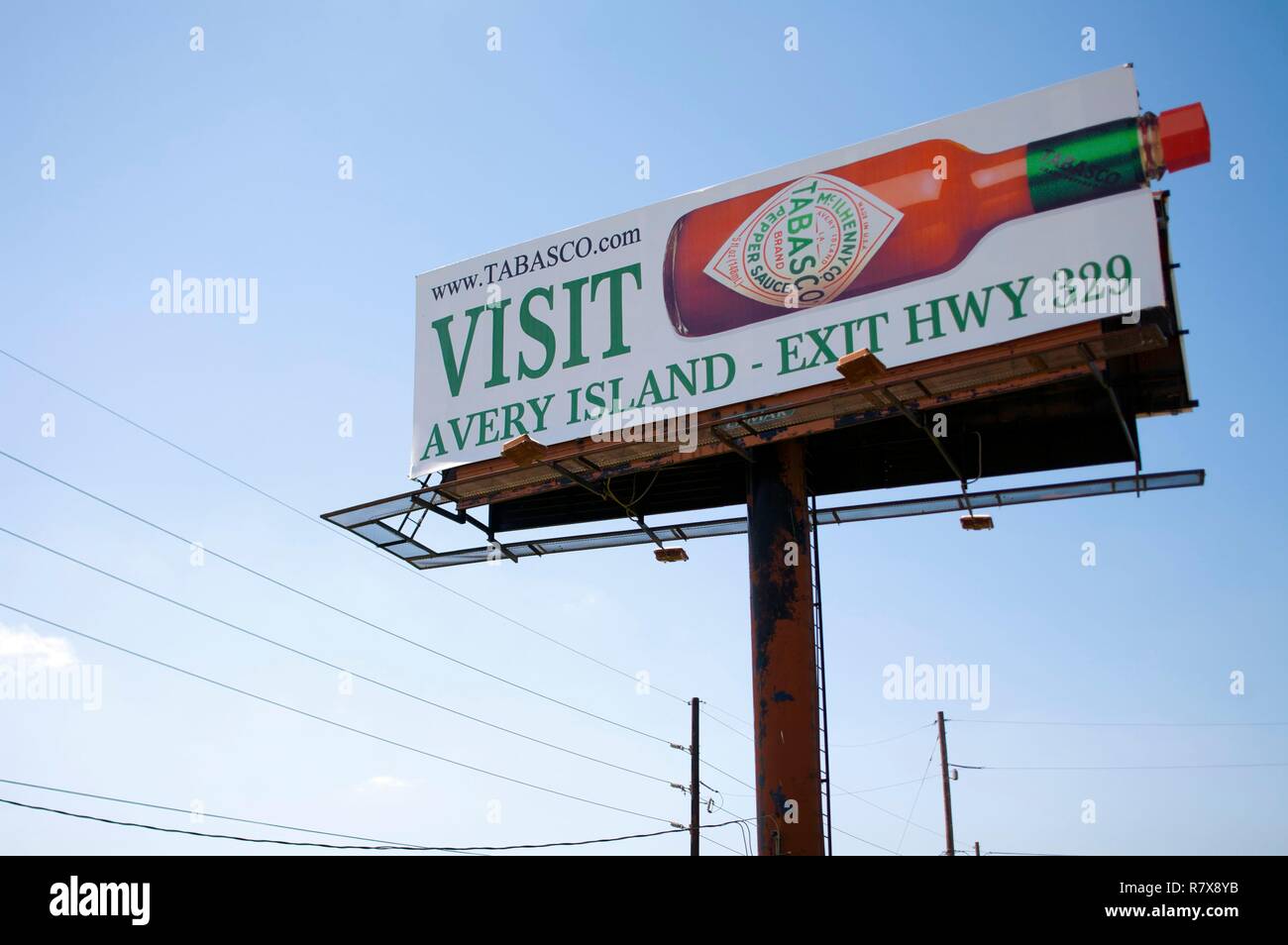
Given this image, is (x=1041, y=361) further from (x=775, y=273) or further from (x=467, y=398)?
(x=467, y=398)

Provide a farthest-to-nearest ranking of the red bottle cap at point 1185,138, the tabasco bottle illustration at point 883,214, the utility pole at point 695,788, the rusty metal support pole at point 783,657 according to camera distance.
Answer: the utility pole at point 695,788, the rusty metal support pole at point 783,657, the tabasco bottle illustration at point 883,214, the red bottle cap at point 1185,138

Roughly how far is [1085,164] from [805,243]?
374cm

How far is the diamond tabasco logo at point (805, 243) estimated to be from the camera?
1549 centimetres

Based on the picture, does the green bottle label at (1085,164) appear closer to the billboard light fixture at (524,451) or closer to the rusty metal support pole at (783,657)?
the rusty metal support pole at (783,657)

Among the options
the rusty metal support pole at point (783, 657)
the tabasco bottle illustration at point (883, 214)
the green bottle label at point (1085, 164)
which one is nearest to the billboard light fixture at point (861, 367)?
the tabasco bottle illustration at point (883, 214)

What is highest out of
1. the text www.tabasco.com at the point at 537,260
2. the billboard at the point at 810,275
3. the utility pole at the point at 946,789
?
the text www.tabasco.com at the point at 537,260

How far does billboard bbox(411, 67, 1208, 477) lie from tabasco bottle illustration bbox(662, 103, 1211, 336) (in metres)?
0.02

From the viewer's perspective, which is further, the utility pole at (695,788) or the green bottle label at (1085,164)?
the utility pole at (695,788)

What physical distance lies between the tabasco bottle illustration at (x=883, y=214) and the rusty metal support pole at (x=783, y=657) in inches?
91.6

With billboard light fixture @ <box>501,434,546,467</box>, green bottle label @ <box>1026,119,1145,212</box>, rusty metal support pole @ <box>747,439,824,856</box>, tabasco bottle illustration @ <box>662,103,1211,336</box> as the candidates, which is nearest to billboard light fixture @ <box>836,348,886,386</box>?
tabasco bottle illustration @ <box>662,103,1211,336</box>

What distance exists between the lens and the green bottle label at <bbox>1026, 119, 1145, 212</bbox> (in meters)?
13.8
